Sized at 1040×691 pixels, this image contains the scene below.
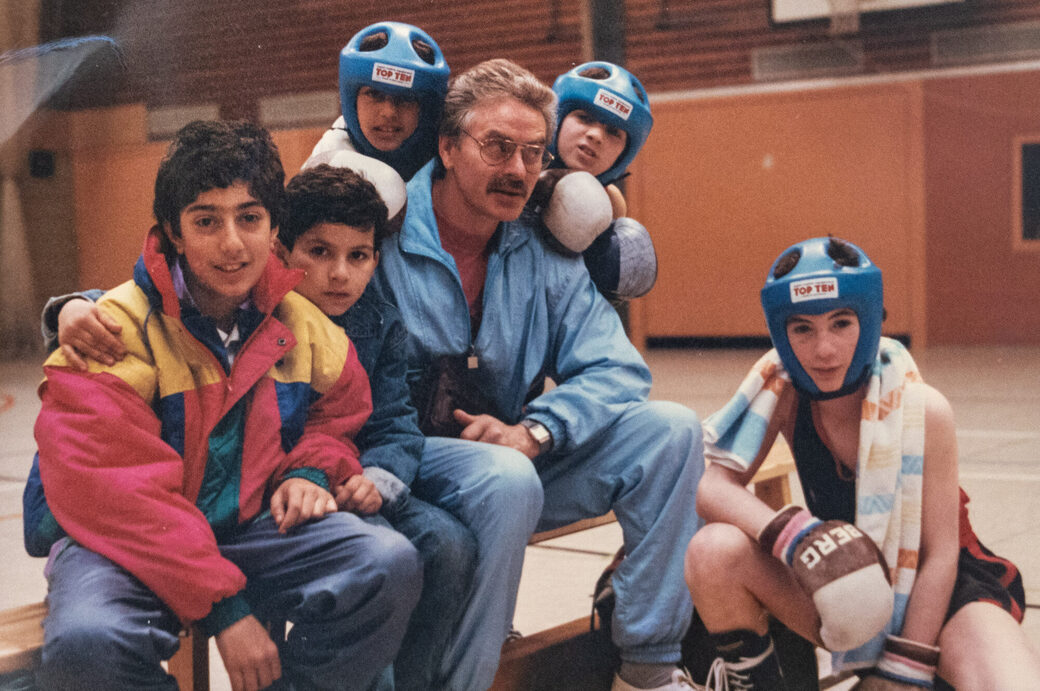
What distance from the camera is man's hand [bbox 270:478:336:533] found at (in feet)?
4.94

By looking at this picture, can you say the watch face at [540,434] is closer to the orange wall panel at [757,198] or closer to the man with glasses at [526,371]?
the man with glasses at [526,371]

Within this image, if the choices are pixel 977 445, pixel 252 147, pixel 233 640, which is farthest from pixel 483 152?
pixel 977 445

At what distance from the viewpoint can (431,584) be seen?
168 centimetres

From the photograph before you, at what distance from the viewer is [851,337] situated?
5.08ft

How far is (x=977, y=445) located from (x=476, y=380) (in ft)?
10.5

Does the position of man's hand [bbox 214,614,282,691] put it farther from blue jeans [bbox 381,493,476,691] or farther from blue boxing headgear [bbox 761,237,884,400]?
blue boxing headgear [bbox 761,237,884,400]

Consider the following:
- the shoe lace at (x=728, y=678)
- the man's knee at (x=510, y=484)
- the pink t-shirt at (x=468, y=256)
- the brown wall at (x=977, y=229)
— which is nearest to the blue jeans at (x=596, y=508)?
the man's knee at (x=510, y=484)

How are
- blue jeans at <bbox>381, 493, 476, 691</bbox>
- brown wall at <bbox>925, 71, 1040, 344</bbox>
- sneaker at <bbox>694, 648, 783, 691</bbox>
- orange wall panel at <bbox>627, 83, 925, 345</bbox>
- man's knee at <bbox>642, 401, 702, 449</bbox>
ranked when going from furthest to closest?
brown wall at <bbox>925, 71, 1040, 344</bbox>, orange wall panel at <bbox>627, 83, 925, 345</bbox>, man's knee at <bbox>642, 401, 702, 449</bbox>, sneaker at <bbox>694, 648, 783, 691</bbox>, blue jeans at <bbox>381, 493, 476, 691</bbox>

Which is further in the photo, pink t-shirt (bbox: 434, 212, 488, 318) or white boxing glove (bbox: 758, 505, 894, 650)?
pink t-shirt (bbox: 434, 212, 488, 318)

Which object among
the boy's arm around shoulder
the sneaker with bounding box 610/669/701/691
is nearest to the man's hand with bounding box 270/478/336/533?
the boy's arm around shoulder

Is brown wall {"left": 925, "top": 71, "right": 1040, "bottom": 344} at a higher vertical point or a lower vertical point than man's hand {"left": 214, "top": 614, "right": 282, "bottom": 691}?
higher

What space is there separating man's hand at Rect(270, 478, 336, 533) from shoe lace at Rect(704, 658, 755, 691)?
753 millimetres

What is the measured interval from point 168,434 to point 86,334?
17 centimetres

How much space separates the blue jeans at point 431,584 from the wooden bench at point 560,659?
0.34 m
